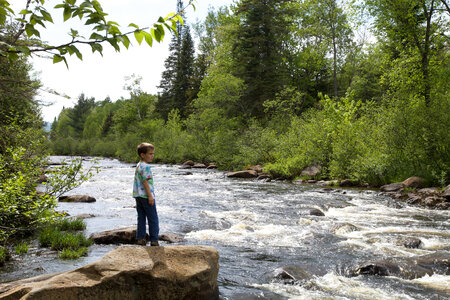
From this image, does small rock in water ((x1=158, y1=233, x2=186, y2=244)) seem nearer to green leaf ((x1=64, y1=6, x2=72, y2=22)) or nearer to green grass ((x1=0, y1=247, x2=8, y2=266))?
green grass ((x1=0, y1=247, x2=8, y2=266))

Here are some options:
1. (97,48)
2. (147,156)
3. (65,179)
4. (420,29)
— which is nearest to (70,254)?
(65,179)

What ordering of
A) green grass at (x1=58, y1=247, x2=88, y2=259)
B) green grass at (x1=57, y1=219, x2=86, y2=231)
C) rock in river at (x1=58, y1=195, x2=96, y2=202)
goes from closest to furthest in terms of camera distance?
green grass at (x1=58, y1=247, x2=88, y2=259)
green grass at (x1=57, y1=219, x2=86, y2=231)
rock in river at (x1=58, y1=195, x2=96, y2=202)

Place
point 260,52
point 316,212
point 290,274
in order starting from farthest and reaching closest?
point 260,52, point 316,212, point 290,274

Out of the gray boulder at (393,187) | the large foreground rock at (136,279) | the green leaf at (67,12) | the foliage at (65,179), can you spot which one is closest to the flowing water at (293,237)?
the gray boulder at (393,187)

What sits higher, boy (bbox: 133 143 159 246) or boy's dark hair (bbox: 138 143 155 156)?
boy's dark hair (bbox: 138 143 155 156)

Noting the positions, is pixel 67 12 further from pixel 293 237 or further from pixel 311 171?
pixel 311 171

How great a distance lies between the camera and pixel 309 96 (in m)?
42.9

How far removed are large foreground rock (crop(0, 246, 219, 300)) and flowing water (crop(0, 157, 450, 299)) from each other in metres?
0.81

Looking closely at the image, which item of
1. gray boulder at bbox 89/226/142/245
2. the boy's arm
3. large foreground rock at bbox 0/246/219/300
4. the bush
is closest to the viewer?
large foreground rock at bbox 0/246/219/300

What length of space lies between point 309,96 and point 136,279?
40899 millimetres

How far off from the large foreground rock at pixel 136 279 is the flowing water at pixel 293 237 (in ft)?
2.67

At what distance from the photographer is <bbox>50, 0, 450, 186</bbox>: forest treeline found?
1845 centimetres

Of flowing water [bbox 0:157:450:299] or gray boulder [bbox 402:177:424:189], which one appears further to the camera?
gray boulder [bbox 402:177:424:189]

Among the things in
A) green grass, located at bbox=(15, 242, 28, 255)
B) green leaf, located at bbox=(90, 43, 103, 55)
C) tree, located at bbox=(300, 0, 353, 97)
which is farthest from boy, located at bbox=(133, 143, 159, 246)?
tree, located at bbox=(300, 0, 353, 97)
